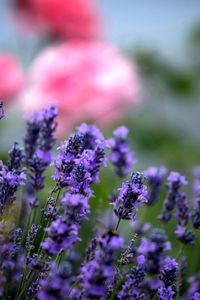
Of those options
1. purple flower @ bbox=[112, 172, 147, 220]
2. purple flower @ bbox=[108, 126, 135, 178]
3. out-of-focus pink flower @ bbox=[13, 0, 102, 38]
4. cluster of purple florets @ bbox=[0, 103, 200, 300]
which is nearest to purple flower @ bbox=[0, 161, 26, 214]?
cluster of purple florets @ bbox=[0, 103, 200, 300]

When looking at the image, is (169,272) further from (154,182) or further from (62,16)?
(62,16)

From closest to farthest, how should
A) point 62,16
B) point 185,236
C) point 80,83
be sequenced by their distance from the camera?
point 185,236 → point 80,83 → point 62,16

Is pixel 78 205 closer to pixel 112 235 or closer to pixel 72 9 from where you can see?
pixel 112 235

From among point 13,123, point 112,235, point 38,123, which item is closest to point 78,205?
point 112,235

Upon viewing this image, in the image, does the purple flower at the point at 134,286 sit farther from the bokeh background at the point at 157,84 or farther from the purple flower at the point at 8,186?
the bokeh background at the point at 157,84

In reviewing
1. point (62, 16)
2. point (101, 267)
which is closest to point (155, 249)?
point (101, 267)

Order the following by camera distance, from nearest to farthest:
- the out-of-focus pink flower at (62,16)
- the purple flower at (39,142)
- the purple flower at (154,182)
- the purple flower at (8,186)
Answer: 1. the purple flower at (8,186)
2. the purple flower at (39,142)
3. the purple flower at (154,182)
4. the out-of-focus pink flower at (62,16)

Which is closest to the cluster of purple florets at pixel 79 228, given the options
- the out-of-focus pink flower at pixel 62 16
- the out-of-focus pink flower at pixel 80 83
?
the out-of-focus pink flower at pixel 80 83
